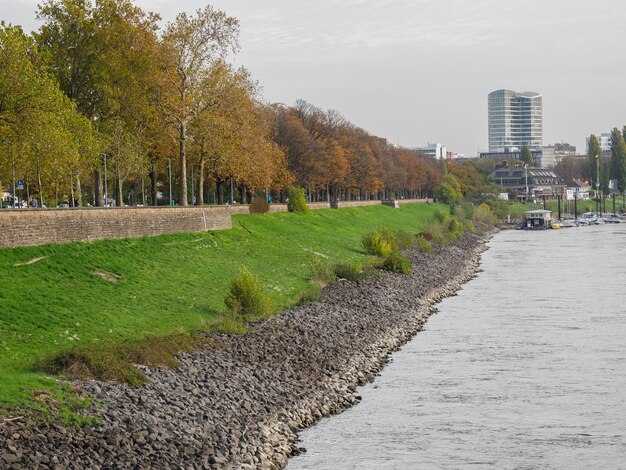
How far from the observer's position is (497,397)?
33312 mm

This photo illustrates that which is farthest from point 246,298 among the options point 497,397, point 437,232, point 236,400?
point 437,232

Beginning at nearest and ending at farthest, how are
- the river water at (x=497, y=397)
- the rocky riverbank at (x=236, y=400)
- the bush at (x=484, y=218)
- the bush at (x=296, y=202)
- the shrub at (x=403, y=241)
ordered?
the rocky riverbank at (x=236, y=400), the river water at (x=497, y=397), the shrub at (x=403, y=241), the bush at (x=296, y=202), the bush at (x=484, y=218)

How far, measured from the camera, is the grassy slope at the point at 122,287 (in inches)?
1174

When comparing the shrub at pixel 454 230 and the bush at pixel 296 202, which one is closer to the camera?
the bush at pixel 296 202

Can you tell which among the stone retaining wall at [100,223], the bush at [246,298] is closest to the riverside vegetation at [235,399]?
the bush at [246,298]

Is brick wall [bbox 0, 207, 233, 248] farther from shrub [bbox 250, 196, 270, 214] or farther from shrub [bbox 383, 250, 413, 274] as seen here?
shrub [bbox 250, 196, 270, 214]

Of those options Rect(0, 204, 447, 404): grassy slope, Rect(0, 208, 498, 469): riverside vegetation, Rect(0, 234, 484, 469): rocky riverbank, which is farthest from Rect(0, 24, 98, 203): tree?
Rect(0, 234, 484, 469): rocky riverbank

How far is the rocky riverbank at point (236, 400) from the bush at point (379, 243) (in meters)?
24.2

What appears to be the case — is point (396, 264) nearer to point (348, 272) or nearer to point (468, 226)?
point (348, 272)

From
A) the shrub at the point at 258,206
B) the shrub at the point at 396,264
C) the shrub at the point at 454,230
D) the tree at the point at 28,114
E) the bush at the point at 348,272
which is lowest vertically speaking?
the shrub at the point at 454,230

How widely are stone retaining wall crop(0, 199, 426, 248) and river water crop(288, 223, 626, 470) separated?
52.8ft

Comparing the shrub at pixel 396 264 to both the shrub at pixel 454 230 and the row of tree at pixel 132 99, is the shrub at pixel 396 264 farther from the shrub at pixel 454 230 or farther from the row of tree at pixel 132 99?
the shrub at pixel 454 230

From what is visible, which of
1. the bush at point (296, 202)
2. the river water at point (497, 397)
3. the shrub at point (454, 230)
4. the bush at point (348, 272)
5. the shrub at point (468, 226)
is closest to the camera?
the river water at point (497, 397)

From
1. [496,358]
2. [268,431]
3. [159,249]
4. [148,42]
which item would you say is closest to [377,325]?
[496,358]
